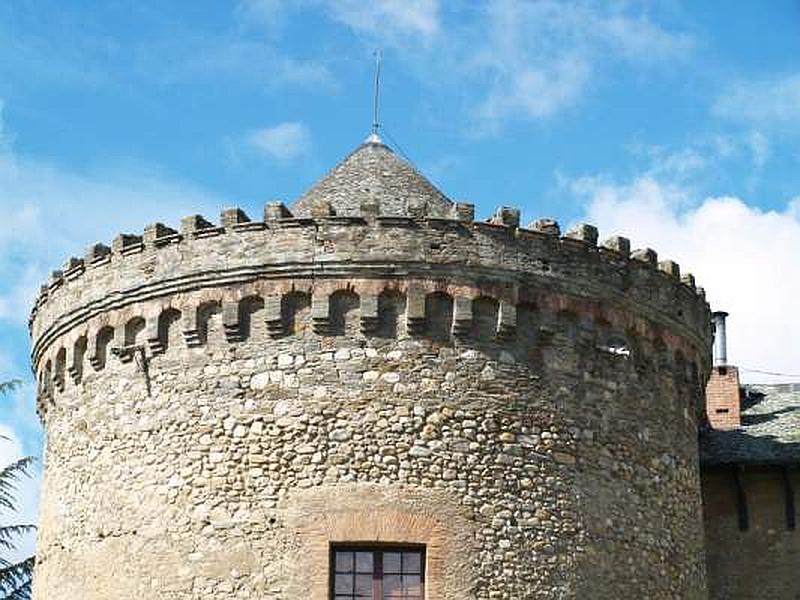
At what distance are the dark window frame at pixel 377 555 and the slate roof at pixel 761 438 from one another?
6.96 meters

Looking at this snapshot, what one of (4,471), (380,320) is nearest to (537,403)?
(380,320)

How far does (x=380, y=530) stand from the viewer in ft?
56.0

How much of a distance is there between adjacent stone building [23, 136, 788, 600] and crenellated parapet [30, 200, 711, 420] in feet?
0.09

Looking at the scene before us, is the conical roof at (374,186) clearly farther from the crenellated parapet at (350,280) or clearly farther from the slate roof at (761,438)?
the slate roof at (761,438)

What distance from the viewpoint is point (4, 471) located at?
1117 inches

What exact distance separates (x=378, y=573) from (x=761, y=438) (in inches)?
334

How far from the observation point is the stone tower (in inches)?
678

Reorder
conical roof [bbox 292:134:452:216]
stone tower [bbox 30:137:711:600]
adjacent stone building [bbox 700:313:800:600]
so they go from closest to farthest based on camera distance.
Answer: stone tower [bbox 30:137:711:600] → conical roof [bbox 292:134:452:216] → adjacent stone building [bbox 700:313:800:600]

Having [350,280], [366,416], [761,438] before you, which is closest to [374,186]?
[350,280]

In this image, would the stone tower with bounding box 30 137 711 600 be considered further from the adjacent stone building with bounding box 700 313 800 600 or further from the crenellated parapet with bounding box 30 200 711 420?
the adjacent stone building with bounding box 700 313 800 600

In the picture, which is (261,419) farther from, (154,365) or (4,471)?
(4,471)

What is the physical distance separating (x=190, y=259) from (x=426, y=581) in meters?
5.22

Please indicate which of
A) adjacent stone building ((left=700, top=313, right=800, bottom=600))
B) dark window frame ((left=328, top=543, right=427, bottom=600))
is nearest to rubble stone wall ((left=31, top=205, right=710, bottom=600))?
dark window frame ((left=328, top=543, right=427, bottom=600))

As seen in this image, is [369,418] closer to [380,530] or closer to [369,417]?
[369,417]
